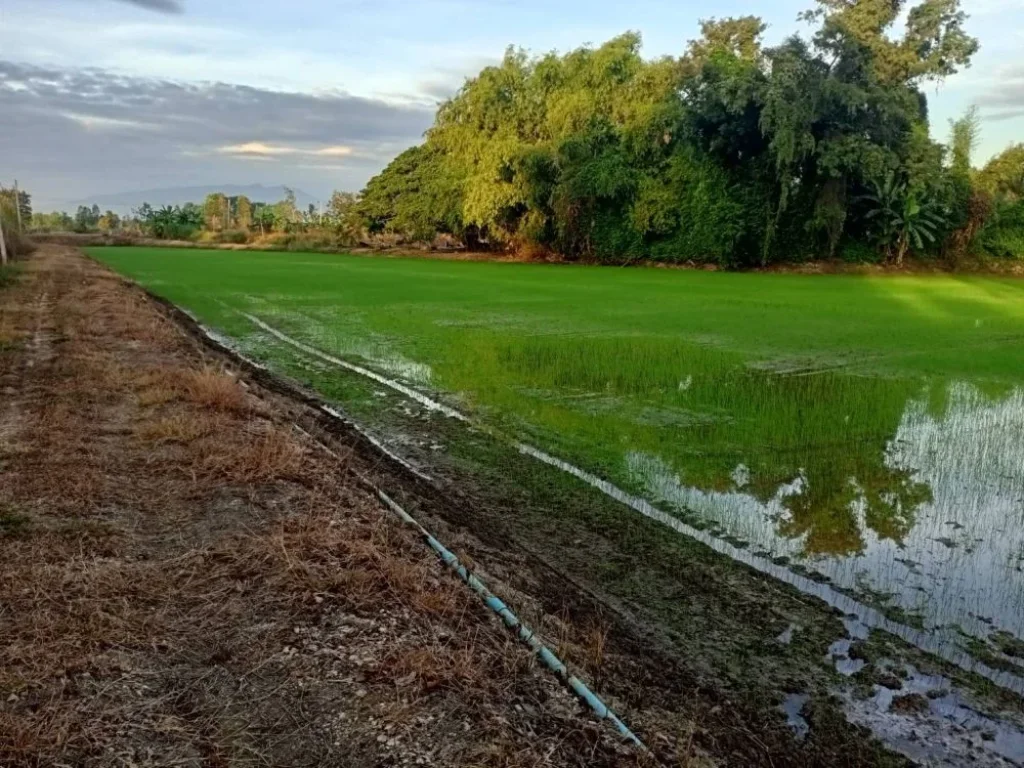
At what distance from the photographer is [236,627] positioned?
3.58m

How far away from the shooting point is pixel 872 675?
3.77 metres

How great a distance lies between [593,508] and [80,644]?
3.57 m

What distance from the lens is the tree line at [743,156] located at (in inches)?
1194

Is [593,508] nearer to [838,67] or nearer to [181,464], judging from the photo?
[181,464]

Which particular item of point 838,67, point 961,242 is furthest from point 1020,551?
point 961,242

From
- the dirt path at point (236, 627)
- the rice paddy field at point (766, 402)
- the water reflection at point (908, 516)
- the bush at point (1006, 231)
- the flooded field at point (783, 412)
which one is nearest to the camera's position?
the dirt path at point (236, 627)

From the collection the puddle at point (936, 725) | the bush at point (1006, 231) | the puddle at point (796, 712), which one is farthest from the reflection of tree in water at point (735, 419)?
the bush at point (1006, 231)

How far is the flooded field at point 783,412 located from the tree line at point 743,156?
1142 centimetres

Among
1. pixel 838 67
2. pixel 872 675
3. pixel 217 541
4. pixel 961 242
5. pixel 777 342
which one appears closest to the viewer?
pixel 872 675

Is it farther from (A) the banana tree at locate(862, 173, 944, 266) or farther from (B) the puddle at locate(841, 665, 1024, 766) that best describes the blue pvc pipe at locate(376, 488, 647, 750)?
(A) the banana tree at locate(862, 173, 944, 266)

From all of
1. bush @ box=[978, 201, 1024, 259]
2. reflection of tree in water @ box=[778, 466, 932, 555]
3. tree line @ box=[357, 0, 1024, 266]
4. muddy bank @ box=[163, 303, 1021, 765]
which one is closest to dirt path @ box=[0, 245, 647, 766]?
muddy bank @ box=[163, 303, 1021, 765]

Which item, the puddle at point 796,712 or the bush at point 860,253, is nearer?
the puddle at point 796,712

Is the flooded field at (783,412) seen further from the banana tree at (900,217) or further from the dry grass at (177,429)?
the banana tree at (900,217)

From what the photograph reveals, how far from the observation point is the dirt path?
2.83m
